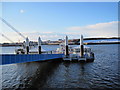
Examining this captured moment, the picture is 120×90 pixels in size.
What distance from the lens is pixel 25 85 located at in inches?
580

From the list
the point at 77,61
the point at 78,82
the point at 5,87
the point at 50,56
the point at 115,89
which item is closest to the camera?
the point at 115,89

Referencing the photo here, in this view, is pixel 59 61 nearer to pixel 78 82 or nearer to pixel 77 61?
pixel 77 61

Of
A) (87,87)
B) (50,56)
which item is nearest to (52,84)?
(87,87)

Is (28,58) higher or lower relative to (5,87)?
higher

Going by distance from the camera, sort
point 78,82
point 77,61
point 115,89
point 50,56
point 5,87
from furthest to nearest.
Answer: point 77,61 → point 50,56 → point 78,82 → point 5,87 → point 115,89

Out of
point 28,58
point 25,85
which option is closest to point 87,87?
→ point 25,85

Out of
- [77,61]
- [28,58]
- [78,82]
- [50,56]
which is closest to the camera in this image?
[78,82]

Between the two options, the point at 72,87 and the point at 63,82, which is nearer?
the point at 72,87

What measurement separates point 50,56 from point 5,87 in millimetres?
12814

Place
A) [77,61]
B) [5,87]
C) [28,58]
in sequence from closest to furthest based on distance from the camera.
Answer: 1. [5,87]
2. [28,58]
3. [77,61]

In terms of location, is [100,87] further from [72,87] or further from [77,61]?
[77,61]

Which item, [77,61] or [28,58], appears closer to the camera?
[28,58]

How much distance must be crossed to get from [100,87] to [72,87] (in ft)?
11.2

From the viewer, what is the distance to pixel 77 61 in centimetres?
2980
